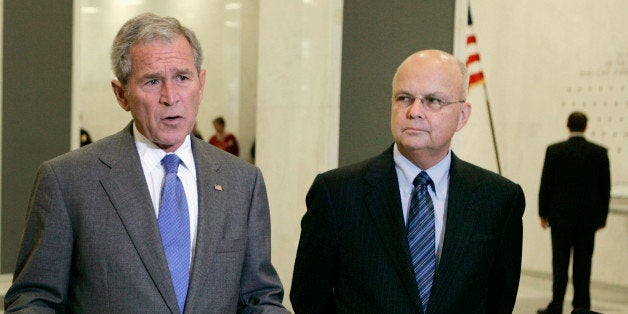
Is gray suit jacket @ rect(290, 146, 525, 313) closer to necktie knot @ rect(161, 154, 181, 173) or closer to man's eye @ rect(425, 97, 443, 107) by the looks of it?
man's eye @ rect(425, 97, 443, 107)

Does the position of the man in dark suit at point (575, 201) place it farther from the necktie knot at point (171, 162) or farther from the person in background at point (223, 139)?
the person in background at point (223, 139)

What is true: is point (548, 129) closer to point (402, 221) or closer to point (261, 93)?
point (261, 93)

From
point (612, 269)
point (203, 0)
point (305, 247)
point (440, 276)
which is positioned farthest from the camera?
point (203, 0)

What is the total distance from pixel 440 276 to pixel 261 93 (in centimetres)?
459

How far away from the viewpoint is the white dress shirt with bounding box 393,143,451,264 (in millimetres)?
3186

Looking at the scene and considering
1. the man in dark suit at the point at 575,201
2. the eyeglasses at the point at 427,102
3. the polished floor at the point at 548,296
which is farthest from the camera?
the polished floor at the point at 548,296

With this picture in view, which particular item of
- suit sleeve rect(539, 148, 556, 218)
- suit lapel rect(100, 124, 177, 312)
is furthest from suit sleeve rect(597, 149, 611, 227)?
suit lapel rect(100, 124, 177, 312)

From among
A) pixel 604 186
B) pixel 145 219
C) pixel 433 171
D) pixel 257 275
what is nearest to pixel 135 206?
pixel 145 219

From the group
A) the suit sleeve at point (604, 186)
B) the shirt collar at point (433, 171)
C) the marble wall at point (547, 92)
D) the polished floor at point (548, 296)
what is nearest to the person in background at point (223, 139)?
the marble wall at point (547, 92)

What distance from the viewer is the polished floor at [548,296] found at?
1064cm

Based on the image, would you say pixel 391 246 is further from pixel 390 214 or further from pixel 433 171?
pixel 433 171

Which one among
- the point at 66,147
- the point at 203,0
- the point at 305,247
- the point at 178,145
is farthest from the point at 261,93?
the point at 203,0

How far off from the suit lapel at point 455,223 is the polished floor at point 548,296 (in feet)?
23.5

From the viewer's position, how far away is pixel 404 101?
10.4 feet
